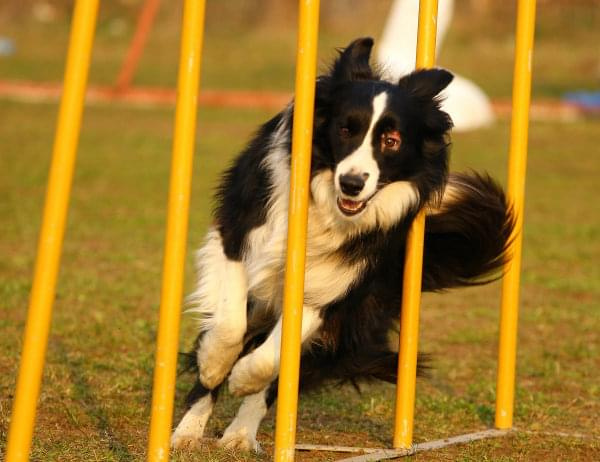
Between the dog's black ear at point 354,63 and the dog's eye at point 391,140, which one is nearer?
the dog's eye at point 391,140

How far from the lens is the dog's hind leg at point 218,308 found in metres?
4.22

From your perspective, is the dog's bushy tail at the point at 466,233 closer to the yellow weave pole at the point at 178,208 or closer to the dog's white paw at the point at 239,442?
the dog's white paw at the point at 239,442

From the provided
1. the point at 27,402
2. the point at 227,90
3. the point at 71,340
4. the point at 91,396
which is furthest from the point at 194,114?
the point at 227,90

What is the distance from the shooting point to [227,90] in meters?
24.8

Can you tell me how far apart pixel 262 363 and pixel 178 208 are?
0.95 m

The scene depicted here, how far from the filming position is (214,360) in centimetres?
431

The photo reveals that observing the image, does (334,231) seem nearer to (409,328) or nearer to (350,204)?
(350,204)

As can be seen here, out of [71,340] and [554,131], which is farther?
[554,131]

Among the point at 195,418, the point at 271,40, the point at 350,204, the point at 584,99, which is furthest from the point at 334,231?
the point at 271,40

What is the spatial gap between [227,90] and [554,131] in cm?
839

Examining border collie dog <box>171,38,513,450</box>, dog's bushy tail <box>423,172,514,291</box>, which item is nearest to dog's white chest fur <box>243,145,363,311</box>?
border collie dog <box>171,38,513,450</box>

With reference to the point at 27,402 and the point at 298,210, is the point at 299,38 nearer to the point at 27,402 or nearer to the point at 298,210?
the point at 298,210

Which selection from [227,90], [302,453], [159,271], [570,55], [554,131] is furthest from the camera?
[570,55]

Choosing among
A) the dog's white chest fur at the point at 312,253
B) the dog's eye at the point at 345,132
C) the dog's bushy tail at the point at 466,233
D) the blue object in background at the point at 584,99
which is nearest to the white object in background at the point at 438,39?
the blue object in background at the point at 584,99
